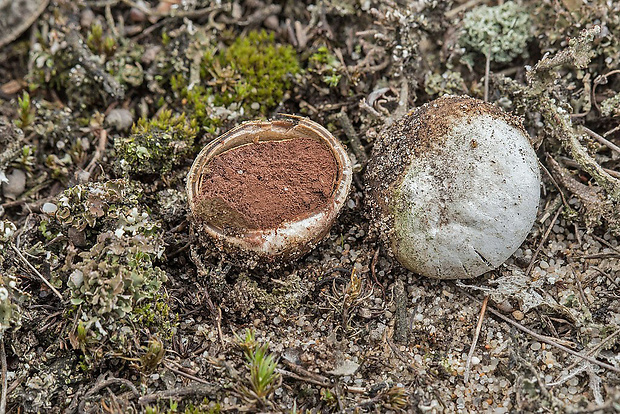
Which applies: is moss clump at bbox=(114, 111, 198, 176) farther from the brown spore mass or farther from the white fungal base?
the white fungal base

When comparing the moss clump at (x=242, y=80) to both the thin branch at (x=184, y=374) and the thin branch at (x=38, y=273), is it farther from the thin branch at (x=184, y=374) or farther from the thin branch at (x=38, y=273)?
the thin branch at (x=184, y=374)

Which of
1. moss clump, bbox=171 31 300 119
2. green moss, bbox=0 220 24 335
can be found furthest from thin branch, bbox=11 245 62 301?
moss clump, bbox=171 31 300 119

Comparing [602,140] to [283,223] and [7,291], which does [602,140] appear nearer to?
[283,223]

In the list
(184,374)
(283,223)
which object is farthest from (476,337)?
(184,374)

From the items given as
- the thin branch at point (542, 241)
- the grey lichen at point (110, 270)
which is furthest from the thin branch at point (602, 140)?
the grey lichen at point (110, 270)

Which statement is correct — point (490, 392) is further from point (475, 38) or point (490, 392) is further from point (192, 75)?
point (192, 75)

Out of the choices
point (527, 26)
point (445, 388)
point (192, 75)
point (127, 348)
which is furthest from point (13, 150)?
point (527, 26)
